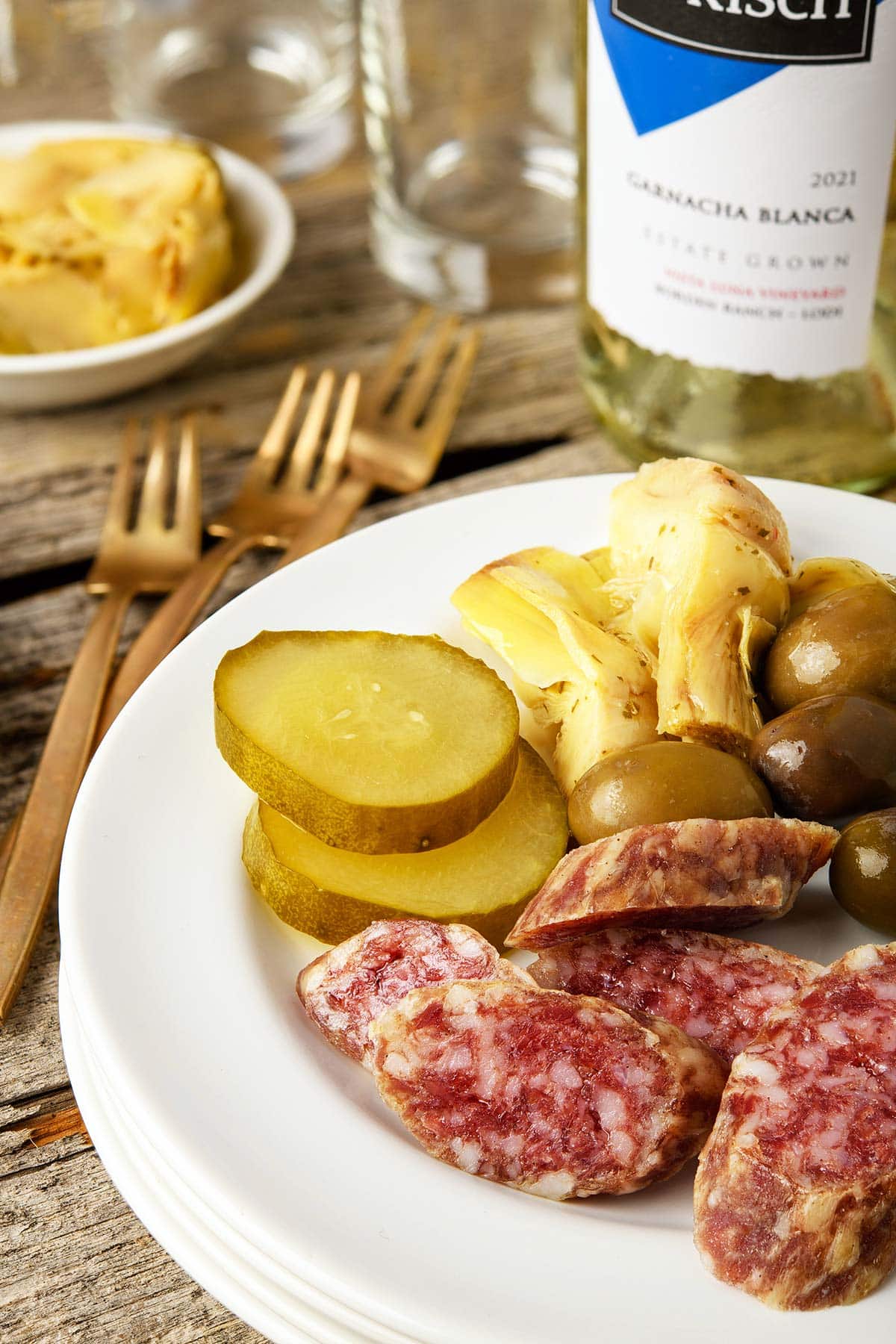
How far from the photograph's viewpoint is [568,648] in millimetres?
824

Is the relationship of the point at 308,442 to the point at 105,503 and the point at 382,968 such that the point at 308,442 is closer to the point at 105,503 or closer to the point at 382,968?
the point at 105,503

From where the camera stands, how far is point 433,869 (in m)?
0.73

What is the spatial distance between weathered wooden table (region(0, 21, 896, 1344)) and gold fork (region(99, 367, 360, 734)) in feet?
→ 0.09

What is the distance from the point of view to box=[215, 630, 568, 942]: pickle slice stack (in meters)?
0.71

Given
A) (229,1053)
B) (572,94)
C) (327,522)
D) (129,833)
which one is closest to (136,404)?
(327,522)

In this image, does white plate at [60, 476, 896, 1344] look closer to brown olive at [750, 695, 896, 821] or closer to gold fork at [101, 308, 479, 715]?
brown olive at [750, 695, 896, 821]

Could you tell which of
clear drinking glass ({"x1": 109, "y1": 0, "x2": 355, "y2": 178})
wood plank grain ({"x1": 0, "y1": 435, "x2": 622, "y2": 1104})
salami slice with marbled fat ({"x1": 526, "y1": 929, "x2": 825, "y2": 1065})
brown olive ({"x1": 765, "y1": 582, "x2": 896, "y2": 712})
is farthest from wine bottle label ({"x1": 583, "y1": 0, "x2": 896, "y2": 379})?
clear drinking glass ({"x1": 109, "y1": 0, "x2": 355, "y2": 178})

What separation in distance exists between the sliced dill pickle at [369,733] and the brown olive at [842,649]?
159 millimetres

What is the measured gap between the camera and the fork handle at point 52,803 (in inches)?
32.6

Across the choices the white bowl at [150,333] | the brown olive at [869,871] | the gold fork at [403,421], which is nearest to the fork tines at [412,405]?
the gold fork at [403,421]

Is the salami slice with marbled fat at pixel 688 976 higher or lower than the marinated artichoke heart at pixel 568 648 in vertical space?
lower

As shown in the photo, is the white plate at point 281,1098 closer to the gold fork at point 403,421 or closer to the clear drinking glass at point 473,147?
the gold fork at point 403,421

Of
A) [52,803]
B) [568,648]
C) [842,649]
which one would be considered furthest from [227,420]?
[842,649]

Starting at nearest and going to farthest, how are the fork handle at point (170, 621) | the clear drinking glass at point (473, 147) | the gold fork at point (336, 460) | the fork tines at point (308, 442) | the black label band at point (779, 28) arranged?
the black label band at point (779, 28), the fork handle at point (170, 621), the gold fork at point (336, 460), the fork tines at point (308, 442), the clear drinking glass at point (473, 147)
